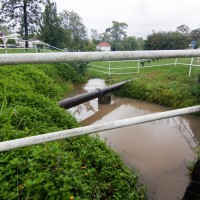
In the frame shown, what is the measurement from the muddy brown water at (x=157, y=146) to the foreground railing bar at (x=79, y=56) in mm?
2568

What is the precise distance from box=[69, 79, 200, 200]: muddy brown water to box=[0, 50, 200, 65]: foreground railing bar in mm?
2568

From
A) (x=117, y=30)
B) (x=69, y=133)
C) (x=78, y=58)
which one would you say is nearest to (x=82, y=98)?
(x=69, y=133)

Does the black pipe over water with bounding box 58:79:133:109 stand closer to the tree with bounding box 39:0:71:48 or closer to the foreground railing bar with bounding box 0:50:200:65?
the foreground railing bar with bounding box 0:50:200:65

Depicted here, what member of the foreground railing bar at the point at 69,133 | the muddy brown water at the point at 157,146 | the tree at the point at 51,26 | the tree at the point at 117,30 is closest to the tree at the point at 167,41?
the tree at the point at 51,26

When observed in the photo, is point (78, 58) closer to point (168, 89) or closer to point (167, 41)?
point (168, 89)

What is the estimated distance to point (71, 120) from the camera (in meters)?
3.56

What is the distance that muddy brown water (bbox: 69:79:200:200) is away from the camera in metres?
3.25

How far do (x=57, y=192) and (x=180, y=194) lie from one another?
195 cm

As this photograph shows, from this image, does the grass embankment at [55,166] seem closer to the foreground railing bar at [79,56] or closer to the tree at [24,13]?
the foreground railing bar at [79,56]

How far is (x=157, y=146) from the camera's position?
14.5 ft

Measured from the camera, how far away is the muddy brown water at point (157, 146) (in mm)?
3252

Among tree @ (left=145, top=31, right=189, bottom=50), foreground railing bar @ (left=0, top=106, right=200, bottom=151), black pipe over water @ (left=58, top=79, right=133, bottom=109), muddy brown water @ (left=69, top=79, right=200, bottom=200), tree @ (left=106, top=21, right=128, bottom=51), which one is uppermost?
tree @ (left=106, top=21, right=128, bottom=51)

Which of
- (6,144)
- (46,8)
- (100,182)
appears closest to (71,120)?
(100,182)

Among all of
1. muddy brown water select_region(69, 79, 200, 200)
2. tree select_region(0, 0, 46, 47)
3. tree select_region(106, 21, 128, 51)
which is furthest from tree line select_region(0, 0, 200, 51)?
tree select_region(106, 21, 128, 51)
